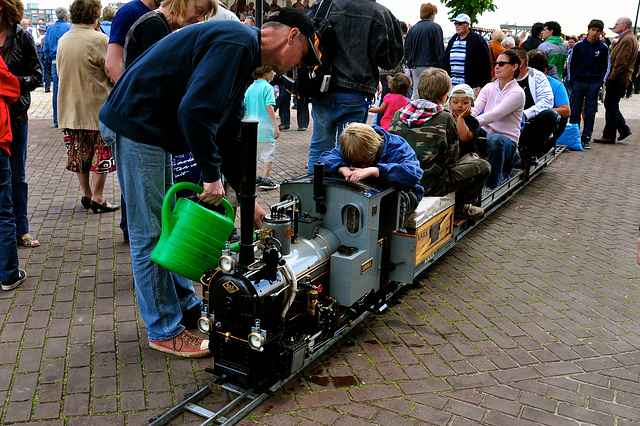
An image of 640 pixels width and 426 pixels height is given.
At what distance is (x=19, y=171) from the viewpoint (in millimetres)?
5152

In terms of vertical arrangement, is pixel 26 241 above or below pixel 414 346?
above

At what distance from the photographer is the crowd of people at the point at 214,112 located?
3.14m

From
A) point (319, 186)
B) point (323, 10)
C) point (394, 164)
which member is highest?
point (323, 10)

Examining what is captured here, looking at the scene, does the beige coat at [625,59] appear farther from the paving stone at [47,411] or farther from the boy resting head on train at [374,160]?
the paving stone at [47,411]

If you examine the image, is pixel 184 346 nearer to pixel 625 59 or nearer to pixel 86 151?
pixel 86 151

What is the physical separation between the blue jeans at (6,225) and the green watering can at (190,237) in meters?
1.88

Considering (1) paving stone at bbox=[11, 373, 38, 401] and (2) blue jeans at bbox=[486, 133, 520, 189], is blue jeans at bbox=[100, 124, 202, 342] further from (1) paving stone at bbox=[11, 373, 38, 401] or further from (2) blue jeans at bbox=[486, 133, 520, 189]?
(2) blue jeans at bbox=[486, 133, 520, 189]

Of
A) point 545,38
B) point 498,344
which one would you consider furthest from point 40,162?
point 545,38

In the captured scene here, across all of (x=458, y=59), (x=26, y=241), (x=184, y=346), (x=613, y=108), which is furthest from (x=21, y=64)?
(x=613, y=108)

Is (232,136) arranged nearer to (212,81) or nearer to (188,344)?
(212,81)

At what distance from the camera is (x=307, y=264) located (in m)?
3.52

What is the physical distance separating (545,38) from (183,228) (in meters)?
13.8

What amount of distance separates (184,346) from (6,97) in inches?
96.9

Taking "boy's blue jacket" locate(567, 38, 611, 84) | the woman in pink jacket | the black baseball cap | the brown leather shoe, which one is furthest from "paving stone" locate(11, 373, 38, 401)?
"boy's blue jacket" locate(567, 38, 611, 84)
